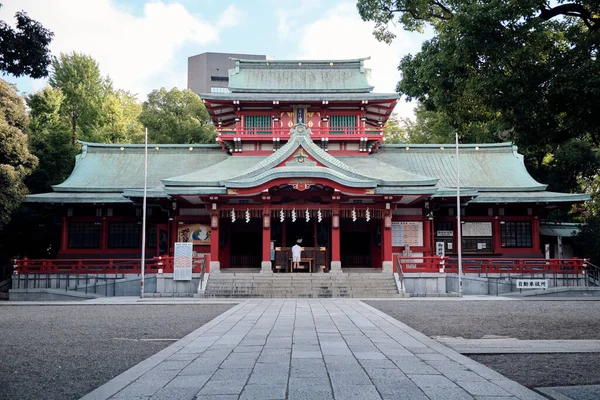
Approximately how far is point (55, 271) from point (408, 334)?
66.0ft

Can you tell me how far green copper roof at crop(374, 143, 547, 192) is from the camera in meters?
29.3

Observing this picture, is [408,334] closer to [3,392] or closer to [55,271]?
[3,392]

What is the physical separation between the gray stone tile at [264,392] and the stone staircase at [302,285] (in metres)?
15.8

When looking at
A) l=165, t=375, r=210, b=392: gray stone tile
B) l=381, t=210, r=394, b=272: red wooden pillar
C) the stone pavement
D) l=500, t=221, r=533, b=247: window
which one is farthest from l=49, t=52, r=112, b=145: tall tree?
l=165, t=375, r=210, b=392: gray stone tile

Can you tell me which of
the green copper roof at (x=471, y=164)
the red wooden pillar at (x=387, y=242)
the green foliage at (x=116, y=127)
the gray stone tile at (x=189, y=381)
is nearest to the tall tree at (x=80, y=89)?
the green foliage at (x=116, y=127)

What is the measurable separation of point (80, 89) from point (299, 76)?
89.6ft

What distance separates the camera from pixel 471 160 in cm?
3181

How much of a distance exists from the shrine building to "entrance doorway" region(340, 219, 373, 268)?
0.06 metres

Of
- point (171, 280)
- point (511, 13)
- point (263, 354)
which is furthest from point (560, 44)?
point (171, 280)

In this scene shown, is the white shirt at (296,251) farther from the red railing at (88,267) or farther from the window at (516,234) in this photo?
the window at (516,234)

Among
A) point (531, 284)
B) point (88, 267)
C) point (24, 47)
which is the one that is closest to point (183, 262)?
point (88, 267)

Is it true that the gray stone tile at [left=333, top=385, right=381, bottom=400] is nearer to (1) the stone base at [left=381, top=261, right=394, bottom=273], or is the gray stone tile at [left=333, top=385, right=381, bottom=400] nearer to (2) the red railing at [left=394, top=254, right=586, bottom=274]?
(2) the red railing at [left=394, top=254, right=586, bottom=274]

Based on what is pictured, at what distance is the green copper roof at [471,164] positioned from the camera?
29266 mm

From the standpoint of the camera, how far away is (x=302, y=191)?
82.9ft
